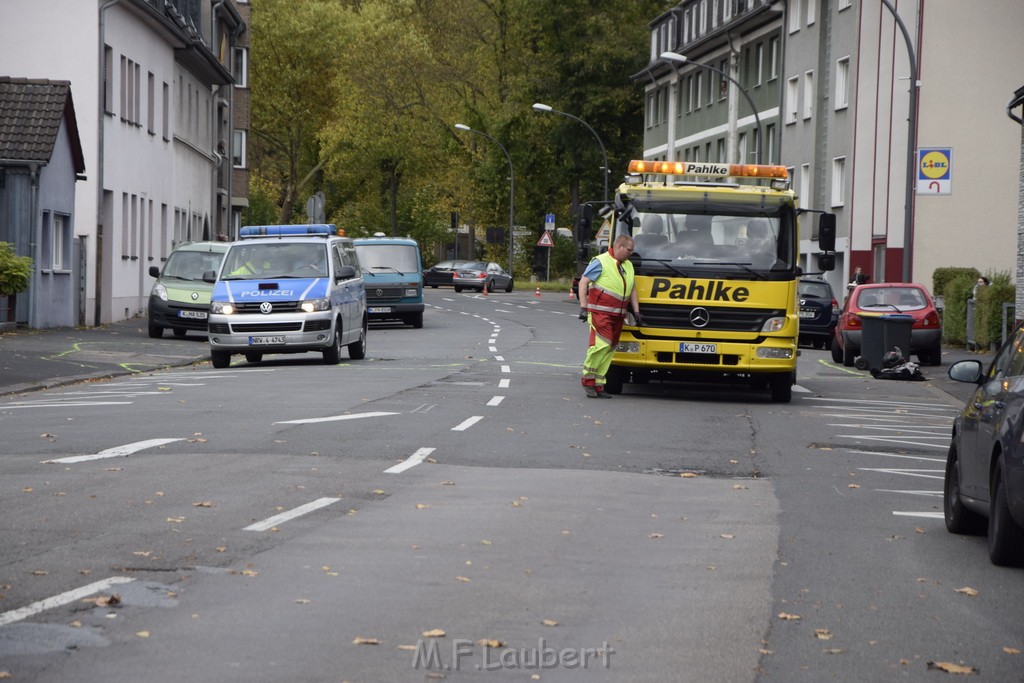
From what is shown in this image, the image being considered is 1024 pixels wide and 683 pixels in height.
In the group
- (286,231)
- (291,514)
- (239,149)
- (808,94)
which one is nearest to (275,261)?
(286,231)

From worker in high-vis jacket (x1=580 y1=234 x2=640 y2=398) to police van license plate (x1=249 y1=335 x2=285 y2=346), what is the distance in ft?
21.5

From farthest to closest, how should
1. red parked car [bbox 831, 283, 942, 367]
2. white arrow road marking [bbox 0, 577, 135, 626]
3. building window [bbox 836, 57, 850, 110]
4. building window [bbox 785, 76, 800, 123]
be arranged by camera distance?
building window [bbox 785, 76, 800, 123] → building window [bbox 836, 57, 850, 110] → red parked car [bbox 831, 283, 942, 367] → white arrow road marking [bbox 0, 577, 135, 626]

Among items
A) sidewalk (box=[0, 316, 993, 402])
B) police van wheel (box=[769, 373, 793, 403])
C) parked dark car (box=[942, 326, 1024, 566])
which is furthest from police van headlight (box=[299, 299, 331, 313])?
parked dark car (box=[942, 326, 1024, 566])

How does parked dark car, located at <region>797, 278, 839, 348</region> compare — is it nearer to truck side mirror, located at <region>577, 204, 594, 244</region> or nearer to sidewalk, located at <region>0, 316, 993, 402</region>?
sidewalk, located at <region>0, 316, 993, 402</region>

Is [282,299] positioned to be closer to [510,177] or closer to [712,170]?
[712,170]

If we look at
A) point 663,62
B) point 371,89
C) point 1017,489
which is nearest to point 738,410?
point 1017,489

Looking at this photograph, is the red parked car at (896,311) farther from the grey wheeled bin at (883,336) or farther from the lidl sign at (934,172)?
the lidl sign at (934,172)

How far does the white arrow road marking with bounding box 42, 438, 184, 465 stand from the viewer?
12133 millimetres

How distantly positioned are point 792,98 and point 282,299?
3819 centimetres

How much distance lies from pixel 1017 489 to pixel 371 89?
3055 inches

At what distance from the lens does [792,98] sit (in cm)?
5950

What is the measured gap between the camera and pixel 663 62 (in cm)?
7825

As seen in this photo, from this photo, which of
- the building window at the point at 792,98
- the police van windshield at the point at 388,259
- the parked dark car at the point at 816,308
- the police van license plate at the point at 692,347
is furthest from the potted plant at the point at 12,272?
the building window at the point at 792,98

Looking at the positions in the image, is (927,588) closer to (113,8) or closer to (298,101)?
(113,8)
